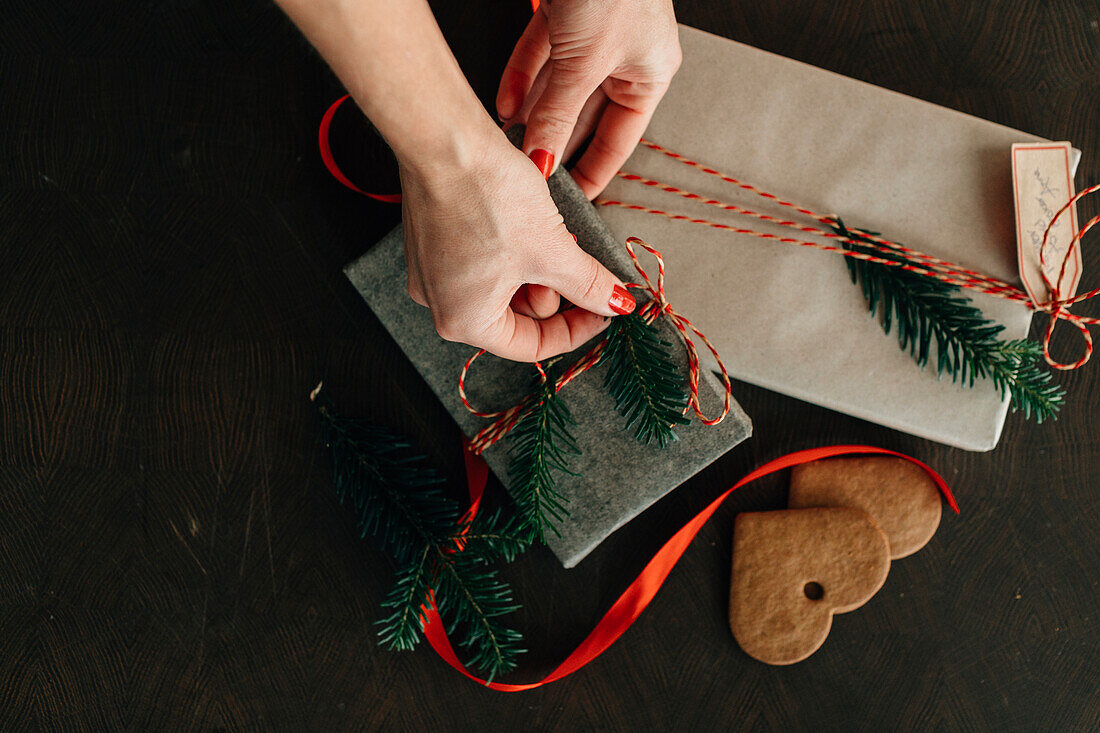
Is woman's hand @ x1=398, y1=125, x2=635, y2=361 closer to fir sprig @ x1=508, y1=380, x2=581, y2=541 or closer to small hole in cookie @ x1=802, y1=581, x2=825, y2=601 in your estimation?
fir sprig @ x1=508, y1=380, x2=581, y2=541

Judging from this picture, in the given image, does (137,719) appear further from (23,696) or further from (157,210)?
(157,210)

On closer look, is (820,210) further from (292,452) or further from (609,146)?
(292,452)

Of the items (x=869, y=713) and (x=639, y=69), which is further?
(x=869, y=713)

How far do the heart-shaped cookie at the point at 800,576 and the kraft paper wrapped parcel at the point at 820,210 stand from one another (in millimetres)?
124

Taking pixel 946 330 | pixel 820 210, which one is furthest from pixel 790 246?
pixel 946 330

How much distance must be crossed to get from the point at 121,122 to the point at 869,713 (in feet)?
3.41

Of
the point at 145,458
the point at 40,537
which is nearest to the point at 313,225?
the point at 145,458

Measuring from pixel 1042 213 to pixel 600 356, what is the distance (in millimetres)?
471

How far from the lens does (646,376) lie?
0.60 meters

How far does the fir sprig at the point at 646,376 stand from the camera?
0.60 m

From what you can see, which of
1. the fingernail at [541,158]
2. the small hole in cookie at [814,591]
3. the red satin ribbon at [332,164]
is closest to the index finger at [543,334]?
the fingernail at [541,158]

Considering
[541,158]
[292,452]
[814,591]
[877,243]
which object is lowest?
[814,591]

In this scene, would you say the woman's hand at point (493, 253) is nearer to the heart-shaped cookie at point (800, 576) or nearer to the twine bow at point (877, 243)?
the twine bow at point (877, 243)

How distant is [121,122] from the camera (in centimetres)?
76
